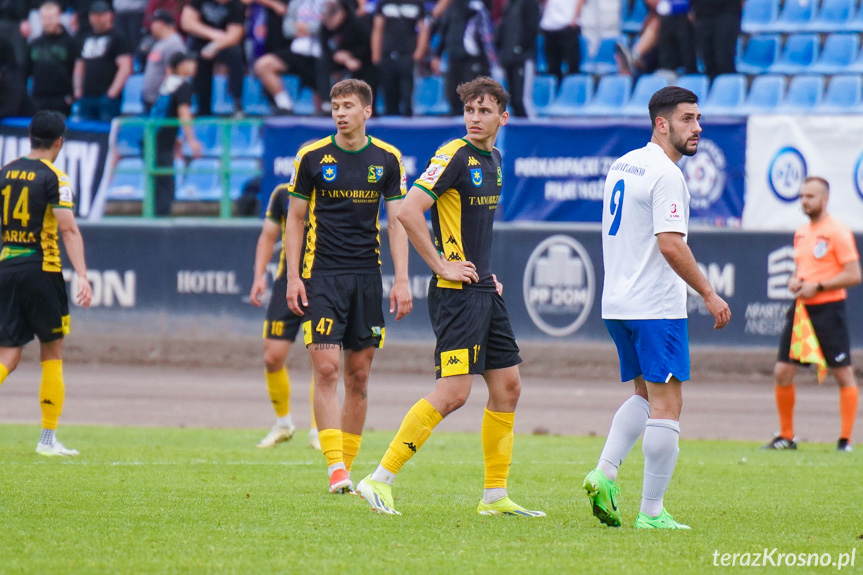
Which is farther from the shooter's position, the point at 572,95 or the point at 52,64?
the point at 52,64

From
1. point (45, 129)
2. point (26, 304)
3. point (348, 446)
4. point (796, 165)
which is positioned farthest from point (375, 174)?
point (796, 165)

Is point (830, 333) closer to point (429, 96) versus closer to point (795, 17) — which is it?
point (429, 96)

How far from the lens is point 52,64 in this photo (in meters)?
20.4

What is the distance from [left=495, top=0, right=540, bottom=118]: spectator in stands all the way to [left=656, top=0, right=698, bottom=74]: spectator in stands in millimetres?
2049

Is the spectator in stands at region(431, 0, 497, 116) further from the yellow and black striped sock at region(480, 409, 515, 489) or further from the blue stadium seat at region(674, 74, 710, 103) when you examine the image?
the yellow and black striped sock at region(480, 409, 515, 489)

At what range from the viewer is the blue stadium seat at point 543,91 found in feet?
65.7

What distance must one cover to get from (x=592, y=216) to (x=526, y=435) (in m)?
6.52

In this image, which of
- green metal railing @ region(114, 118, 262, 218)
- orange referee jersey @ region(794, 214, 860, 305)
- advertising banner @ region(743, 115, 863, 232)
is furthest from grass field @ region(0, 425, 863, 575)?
green metal railing @ region(114, 118, 262, 218)

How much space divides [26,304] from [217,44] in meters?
11.9

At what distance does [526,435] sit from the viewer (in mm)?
11742

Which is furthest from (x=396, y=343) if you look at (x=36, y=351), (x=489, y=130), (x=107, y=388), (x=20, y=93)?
(x=489, y=130)

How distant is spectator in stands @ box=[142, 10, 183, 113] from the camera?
66.4 ft

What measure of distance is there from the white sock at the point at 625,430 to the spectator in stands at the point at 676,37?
1364 centimetres

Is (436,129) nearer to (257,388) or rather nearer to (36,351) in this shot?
(257,388)
